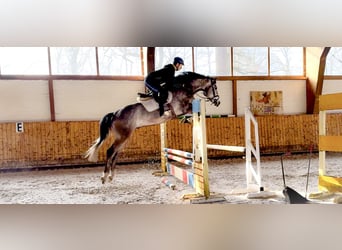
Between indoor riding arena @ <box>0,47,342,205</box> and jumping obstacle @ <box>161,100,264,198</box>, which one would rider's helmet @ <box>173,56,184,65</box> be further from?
jumping obstacle @ <box>161,100,264,198</box>

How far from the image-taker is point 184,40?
1.72 meters

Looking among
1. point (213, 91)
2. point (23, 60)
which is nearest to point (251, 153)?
point (213, 91)

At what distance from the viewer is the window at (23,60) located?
5.62ft

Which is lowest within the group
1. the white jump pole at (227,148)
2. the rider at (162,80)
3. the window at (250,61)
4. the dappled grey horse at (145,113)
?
the white jump pole at (227,148)

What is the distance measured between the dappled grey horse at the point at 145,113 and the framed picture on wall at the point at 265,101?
0.23m

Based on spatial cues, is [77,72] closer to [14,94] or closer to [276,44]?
[14,94]

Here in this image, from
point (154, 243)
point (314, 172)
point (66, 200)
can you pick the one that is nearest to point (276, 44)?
point (314, 172)

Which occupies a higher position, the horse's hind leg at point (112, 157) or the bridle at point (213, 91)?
the bridle at point (213, 91)

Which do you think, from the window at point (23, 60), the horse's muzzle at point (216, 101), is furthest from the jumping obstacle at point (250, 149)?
the window at point (23, 60)

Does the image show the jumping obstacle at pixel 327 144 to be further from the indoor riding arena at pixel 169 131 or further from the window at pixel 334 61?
the window at pixel 334 61

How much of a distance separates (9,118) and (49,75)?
1.11 feet

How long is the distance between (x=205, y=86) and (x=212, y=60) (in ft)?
0.51

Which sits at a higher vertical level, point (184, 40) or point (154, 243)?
point (184, 40)

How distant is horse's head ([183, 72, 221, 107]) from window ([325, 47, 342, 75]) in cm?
67
